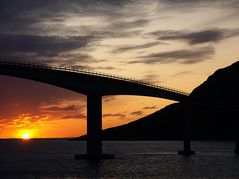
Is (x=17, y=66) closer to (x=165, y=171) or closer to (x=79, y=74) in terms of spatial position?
(x=79, y=74)

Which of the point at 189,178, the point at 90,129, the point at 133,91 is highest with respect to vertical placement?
the point at 133,91

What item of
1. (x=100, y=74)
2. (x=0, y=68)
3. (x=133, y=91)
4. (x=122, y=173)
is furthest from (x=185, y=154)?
(x=0, y=68)

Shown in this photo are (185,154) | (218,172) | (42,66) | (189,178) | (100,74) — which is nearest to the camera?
(189,178)

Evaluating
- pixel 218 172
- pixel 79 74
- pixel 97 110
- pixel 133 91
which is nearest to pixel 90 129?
pixel 97 110

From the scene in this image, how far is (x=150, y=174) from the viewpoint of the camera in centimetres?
7775

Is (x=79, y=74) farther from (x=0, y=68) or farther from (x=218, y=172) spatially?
(x=218, y=172)

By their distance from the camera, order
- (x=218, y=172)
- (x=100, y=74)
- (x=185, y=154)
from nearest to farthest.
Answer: (x=218, y=172)
(x=100, y=74)
(x=185, y=154)

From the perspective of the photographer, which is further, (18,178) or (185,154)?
(185,154)

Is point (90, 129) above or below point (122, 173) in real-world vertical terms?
above

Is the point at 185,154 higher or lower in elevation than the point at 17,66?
lower

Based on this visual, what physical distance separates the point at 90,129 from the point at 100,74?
1097 centimetres

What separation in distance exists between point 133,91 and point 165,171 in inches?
987

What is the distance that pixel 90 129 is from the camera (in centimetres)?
9156

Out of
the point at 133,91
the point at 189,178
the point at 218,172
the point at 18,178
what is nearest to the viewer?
the point at 189,178
